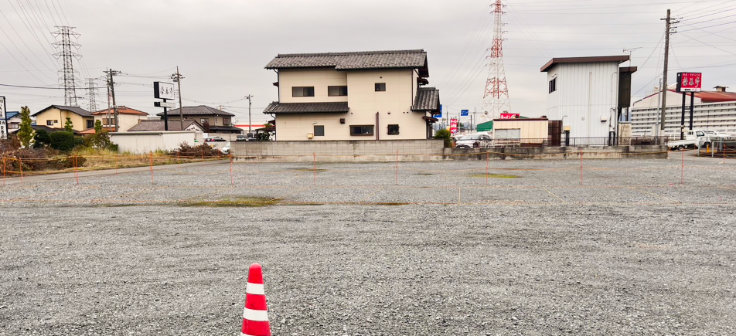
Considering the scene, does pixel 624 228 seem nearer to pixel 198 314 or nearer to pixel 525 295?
pixel 525 295

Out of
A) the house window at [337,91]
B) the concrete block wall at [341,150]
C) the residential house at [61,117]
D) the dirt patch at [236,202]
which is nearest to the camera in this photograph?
the dirt patch at [236,202]

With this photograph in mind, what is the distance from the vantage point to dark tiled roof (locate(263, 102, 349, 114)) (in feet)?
98.9

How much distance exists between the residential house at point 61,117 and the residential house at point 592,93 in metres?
60.3

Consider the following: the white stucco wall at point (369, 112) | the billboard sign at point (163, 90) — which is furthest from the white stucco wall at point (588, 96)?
the billboard sign at point (163, 90)

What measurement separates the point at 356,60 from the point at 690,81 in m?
31.9

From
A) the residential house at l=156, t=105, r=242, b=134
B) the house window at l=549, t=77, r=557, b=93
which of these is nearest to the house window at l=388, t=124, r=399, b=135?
the house window at l=549, t=77, r=557, b=93

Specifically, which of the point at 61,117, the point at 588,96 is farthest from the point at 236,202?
the point at 61,117

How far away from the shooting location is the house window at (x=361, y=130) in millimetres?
30750

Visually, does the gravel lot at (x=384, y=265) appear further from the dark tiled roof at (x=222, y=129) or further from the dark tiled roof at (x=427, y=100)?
the dark tiled roof at (x=222, y=129)

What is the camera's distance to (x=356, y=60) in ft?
102

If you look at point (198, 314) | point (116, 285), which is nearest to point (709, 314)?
point (198, 314)

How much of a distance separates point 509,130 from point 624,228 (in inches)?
935

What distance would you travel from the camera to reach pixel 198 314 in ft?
13.7

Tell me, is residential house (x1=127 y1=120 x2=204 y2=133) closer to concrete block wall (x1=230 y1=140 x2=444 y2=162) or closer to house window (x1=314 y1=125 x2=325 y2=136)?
house window (x1=314 y1=125 x2=325 y2=136)
